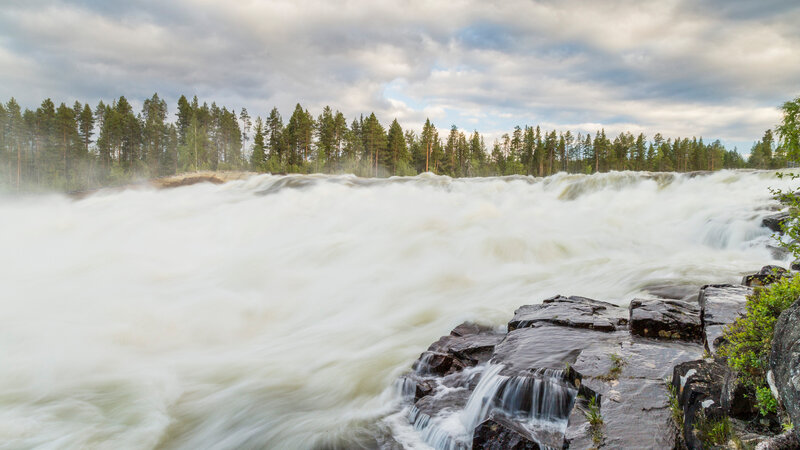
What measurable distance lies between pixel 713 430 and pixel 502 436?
1.50 m

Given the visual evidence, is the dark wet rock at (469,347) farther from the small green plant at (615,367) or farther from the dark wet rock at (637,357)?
the small green plant at (615,367)

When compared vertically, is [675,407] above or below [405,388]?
above

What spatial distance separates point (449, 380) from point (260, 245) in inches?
459

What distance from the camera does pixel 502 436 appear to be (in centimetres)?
341

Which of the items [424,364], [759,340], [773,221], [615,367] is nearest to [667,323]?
[615,367]

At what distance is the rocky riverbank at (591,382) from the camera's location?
9.00 ft

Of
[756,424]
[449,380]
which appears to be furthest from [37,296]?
[756,424]

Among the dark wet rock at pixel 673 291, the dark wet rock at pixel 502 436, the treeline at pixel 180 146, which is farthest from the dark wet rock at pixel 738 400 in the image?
the treeline at pixel 180 146

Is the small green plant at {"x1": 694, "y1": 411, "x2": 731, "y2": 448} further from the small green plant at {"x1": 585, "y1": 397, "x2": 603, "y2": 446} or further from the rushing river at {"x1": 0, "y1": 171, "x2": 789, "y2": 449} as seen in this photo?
the rushing river at {"x1": 0, "y1": 171, "x2": 789, "y2": 449}

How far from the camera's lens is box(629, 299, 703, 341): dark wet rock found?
456 cm

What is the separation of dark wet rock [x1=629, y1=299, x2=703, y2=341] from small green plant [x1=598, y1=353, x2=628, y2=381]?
959mm

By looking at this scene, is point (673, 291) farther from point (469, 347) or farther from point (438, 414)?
point (438, 414)

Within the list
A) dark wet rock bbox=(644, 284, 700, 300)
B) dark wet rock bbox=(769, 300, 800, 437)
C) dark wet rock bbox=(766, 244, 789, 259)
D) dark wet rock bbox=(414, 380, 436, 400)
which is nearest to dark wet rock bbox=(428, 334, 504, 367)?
dark wet rock bbox=(414, 380, 436, 400)

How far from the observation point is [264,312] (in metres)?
9.32
